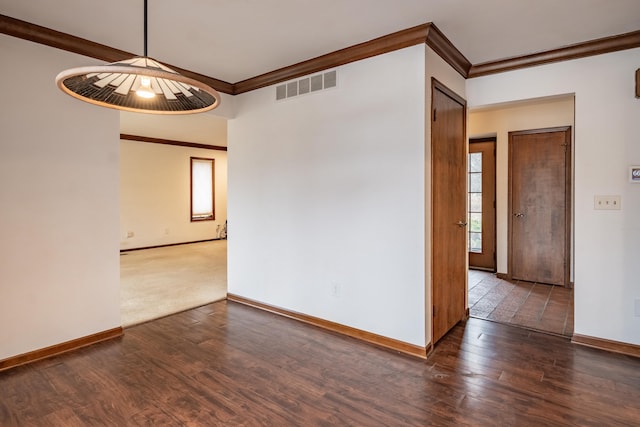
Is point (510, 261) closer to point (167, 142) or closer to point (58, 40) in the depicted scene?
point (58, 40)

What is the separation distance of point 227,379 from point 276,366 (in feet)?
1.20

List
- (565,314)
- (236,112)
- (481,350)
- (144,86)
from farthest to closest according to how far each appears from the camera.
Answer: (236,112) → (565,314) → (481,350) → (144,86)

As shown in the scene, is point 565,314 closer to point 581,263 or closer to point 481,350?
point 581,263

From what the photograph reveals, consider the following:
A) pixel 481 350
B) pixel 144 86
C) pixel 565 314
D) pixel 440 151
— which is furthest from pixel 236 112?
pixel 565 314

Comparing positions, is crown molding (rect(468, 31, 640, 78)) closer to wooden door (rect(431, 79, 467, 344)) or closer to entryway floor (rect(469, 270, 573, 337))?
wooden door (rect(431, 79, 467, 344))

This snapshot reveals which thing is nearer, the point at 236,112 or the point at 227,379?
the point at 227,379

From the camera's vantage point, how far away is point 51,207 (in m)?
2.84

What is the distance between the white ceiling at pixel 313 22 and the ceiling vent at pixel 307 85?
→ 24 centimetres

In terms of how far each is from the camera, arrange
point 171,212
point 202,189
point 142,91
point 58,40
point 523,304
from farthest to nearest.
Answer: point 202,189
point 171,212
point 523,304
point 58,40
point 142,91

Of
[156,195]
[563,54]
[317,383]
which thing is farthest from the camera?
[156,195]

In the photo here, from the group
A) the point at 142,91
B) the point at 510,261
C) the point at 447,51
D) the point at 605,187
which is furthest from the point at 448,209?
the point at 510,261

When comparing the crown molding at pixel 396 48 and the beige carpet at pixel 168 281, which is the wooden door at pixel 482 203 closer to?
the crown molding at pixel 396 48

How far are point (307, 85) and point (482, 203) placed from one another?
378 centimetres

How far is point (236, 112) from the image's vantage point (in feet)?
13.9
